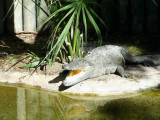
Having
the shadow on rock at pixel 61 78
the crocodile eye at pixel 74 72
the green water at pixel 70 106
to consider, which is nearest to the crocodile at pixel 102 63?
the crocodile eye at pixel 74 72

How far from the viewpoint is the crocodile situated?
4.83 m

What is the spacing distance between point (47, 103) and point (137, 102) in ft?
3.62

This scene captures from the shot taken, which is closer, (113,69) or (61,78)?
(61,78)

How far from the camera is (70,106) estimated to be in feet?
13.8

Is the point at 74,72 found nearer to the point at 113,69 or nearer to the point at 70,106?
the point at 113,69

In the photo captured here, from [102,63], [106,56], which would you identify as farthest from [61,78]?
[106,56]

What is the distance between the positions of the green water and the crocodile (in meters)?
0.38

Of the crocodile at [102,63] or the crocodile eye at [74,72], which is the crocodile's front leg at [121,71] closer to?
the crocodile at [102,63]

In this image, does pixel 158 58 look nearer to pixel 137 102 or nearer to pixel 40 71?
pixel 137 102

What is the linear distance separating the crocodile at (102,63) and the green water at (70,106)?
15.1 inches

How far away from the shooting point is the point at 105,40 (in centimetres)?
666

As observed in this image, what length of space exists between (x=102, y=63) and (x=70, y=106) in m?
1.38

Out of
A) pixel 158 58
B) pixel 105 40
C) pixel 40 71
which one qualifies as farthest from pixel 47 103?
pixel 105 40

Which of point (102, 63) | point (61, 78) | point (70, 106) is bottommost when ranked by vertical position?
point (70, 106)
